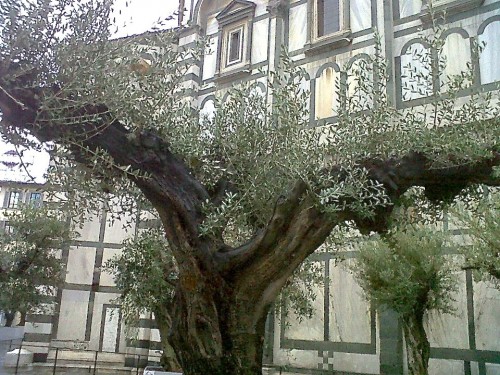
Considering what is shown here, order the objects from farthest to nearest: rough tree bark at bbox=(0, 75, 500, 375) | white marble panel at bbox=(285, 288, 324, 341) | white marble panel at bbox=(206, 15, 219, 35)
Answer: white marble panel at bbox=(206, 15, 219, 35) → white marble panel at bbox=(285, 288, 324, 341) → rough tree bark at bbox=(0, 75, 500, 375)

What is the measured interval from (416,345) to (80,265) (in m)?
10.5

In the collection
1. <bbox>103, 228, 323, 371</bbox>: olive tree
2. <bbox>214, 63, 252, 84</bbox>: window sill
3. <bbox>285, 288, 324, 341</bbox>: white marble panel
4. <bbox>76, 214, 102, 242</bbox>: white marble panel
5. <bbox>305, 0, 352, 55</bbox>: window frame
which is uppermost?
<bbox>305, 0, 352, 55</bbox>: window frame

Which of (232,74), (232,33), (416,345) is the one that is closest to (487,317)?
(416,345)

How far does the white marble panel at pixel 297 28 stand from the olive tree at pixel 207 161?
9463 millimetres

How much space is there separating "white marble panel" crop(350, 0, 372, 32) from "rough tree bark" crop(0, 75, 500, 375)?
9.45 metres

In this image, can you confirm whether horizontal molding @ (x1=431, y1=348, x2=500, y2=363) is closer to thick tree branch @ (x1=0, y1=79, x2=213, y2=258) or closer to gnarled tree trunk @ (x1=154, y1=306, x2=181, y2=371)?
gnarled tree trunk @ (x1=154, y1=306, x2=181, y2=371)

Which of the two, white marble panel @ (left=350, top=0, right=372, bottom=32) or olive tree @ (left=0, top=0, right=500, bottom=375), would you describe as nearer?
olive tree @ (left=0, top=0, right=500, bottom=375)

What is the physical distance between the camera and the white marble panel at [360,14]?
45.8ft

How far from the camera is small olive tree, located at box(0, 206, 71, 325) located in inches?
560

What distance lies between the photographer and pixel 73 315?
50.8 feet

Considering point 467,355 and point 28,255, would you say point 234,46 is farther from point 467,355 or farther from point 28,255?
point 467,355

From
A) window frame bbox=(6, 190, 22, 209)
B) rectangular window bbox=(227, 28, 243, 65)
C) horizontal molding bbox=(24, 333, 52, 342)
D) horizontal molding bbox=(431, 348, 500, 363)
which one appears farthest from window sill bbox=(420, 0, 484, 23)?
horizontal molding bbox=(24, 333, 52, 342)

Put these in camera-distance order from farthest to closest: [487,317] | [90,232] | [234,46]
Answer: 1. [234,46]
2. [90,232]
3. [487,317]

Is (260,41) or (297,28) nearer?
(297,28)
